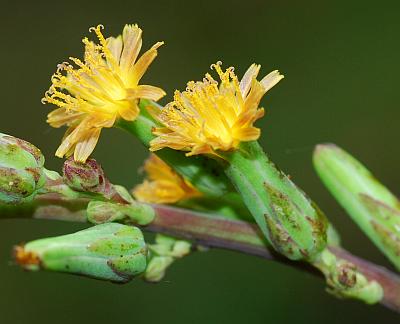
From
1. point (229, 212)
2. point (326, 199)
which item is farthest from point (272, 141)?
point (229, 212)

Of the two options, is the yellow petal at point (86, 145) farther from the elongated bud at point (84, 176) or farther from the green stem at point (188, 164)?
the green stem at point (188, 164)

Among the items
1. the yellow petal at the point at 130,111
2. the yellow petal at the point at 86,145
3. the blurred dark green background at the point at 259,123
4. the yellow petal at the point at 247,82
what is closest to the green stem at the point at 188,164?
the yellow petal at the point at 130,111

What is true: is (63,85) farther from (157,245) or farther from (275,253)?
(275,253)

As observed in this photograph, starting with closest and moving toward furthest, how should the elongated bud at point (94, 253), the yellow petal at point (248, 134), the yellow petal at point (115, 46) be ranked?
the elongated bud at point (94, 253)
the yellow petal at point (248, 134)
the yellow petal at point (115, 46)

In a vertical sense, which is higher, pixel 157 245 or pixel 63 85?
pixel 63 85

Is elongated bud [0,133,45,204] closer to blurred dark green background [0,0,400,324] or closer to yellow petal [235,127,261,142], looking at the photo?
yellow petal [235,127,261,142]

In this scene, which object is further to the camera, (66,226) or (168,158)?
(66,226)

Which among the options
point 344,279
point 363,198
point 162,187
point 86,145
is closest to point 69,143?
point 86,145

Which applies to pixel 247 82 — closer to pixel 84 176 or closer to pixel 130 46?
pixel 130 46
